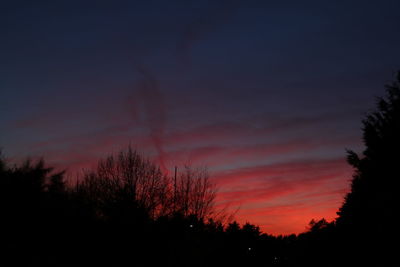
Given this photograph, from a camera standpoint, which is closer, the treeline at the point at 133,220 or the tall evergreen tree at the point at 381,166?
the treeline at the point at 133,220

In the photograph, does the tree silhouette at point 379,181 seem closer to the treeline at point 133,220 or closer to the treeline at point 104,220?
the treeline at point 133,220

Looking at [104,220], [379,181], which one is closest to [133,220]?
[104,220]

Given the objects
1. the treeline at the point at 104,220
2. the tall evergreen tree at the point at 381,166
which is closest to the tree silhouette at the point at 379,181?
the tall evergreen tree at the point at 381,166

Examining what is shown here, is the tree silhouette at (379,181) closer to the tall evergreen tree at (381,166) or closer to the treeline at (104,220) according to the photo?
the tall evergreen tree at (381,166)

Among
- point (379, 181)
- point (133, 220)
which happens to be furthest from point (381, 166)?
point (133, 220)

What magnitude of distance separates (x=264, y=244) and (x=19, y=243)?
7443 centimetres

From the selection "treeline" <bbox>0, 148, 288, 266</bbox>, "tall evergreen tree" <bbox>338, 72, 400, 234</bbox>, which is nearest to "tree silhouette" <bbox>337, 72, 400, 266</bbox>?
"tall evergreen tree" <bbox>338, 72, 400, 234</bbox>

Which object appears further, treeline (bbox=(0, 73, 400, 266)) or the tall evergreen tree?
the tall evergreen tree

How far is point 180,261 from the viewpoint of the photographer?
26.9m

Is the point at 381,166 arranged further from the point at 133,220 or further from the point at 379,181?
the point at 133,220

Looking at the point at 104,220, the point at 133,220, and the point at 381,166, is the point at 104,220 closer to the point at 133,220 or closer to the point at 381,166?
the point at 133,220

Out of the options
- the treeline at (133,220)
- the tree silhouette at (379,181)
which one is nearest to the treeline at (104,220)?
the treeline at (133,220)

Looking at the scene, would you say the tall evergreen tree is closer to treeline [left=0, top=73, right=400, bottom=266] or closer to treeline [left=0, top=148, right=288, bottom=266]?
treeline [left=0, top=73, right=400, bottom=266]

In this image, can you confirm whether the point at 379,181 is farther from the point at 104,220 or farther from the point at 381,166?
the point at 104,220
